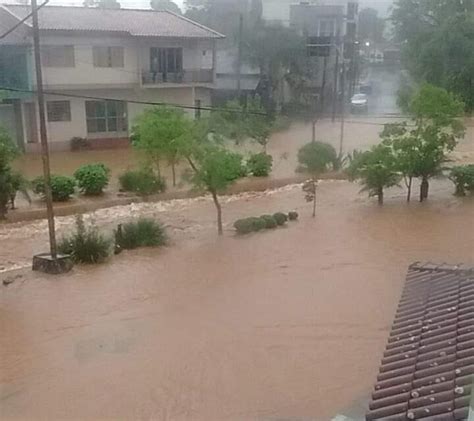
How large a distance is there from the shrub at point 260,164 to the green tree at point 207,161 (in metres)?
1.29

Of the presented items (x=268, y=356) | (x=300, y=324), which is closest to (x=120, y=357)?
(x=268, y=356)

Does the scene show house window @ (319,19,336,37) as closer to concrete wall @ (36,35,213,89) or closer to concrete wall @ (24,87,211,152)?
concrete wall @ (36,35,213,89)

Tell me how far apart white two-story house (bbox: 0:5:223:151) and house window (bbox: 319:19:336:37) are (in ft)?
1.26

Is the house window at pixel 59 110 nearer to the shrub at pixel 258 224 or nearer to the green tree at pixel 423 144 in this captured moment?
the shrub at pixel 258 224

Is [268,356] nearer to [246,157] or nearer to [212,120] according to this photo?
[212,120]

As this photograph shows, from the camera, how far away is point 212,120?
13.5 feet

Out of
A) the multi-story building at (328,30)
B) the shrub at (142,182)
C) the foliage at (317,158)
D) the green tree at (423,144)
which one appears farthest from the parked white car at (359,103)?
the shrub at (142,182)

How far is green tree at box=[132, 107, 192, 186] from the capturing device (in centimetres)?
404

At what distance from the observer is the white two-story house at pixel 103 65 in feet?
9.17

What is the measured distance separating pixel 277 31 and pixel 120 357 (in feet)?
4.52

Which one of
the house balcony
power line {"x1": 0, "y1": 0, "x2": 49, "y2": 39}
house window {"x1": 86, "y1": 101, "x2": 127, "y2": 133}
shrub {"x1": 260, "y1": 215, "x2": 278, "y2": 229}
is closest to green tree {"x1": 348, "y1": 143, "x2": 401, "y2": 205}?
shrub {"x1": 260, "y1": 215, "x2": 278, "y2": 229}

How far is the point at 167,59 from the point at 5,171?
1.72 metres

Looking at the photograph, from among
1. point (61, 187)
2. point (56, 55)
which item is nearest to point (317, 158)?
point (61, 187)

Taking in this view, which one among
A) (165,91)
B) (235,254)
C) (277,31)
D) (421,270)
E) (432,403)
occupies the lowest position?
(235,254)
